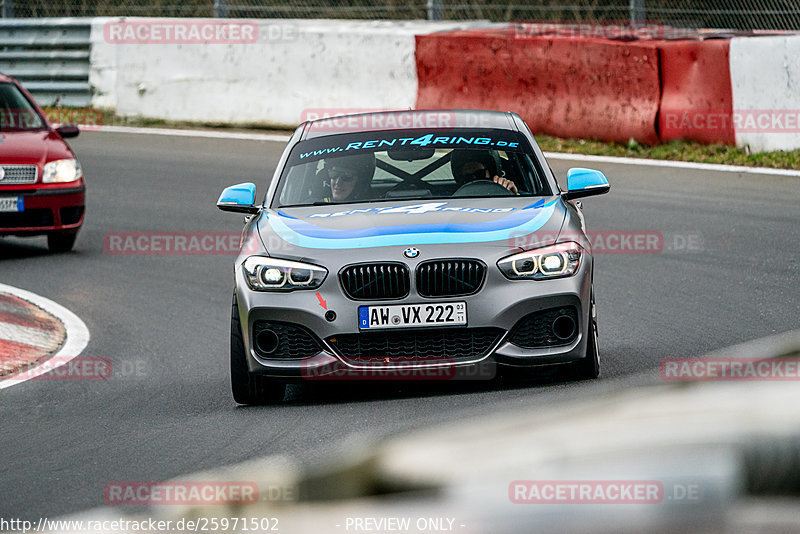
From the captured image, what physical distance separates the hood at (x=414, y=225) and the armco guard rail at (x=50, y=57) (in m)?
14.4

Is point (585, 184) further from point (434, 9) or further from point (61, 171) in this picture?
point (434, 9)

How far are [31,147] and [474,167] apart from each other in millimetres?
6416

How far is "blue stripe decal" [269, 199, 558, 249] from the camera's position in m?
6.55

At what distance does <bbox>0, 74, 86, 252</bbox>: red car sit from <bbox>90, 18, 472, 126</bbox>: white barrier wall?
564 cm

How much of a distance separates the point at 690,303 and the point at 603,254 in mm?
2340

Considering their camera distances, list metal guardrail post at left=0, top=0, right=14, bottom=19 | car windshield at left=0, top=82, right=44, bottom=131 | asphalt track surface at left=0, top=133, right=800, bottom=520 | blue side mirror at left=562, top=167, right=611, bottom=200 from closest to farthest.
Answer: asphalt track surface at left=0, top=133, right=800, bottom=520 → blue side mirror at left=562, top=167, right=611, bottom=200 → car windshield at left=0, top=82, right=44, bottom=131 → metal guardrail post at left=0, top=0, right=14, bottom=19

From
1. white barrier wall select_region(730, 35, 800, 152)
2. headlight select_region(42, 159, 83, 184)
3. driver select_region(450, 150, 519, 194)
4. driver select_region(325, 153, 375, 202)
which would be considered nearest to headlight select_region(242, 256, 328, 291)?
driver select_region(325, 153, 375, 202)

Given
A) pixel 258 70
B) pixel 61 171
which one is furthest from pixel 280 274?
pixel 258 70

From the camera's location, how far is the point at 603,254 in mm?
11578

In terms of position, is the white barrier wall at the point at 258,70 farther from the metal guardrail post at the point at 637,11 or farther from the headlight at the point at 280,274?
the headlight at the point at 280,274

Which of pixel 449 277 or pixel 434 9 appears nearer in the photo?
pixel 449 277

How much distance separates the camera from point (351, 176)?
776 centimetres

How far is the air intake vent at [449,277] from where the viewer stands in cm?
643

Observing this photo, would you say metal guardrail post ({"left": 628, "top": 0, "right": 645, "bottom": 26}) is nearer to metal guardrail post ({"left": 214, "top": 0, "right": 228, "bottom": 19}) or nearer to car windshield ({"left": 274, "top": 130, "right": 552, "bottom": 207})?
metal guardrail post ({"left": 214, "top": 0, "right": 228, "bottom": 19})
